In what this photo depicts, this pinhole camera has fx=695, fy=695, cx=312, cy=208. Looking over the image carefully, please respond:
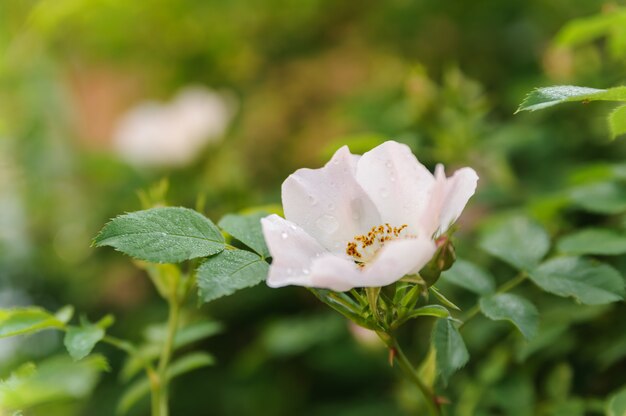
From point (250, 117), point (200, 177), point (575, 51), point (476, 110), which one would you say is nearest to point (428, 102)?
point (476, 110)

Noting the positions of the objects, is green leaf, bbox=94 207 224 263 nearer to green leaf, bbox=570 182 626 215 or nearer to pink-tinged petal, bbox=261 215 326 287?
pink-tinged petal, bbox=261 215 326 287

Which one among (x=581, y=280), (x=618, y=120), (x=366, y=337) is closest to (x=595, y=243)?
(x=581, y=280)

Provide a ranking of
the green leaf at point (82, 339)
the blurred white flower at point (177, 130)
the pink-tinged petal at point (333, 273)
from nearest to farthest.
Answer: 1. the pink-tinged petal at point (333, 273)
2. the green leaf at point (82, 339)
3. the blurred white flower at point (177, 130)

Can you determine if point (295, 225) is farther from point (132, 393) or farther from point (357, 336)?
point (357, 336)

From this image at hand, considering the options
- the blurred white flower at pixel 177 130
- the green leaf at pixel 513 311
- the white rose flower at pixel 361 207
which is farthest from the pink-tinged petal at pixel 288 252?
the blurred white flower at pixel 177 130

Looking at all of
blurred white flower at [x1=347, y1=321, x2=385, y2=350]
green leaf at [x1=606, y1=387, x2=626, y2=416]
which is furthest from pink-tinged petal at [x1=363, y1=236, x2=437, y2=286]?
blurred white flower at [x1=347, y1=321, x2=385, y2=350]

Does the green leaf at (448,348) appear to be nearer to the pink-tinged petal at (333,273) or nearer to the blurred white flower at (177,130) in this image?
the pink-tinged petal at (333,273)
